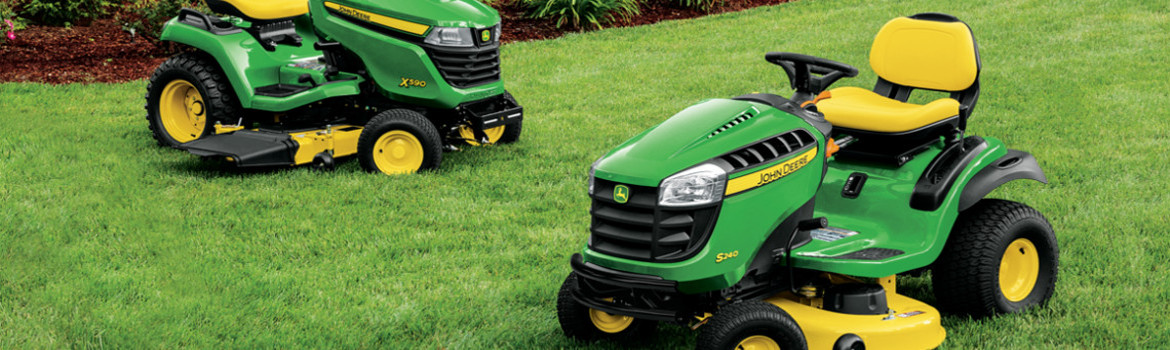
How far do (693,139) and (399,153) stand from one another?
3433 mm

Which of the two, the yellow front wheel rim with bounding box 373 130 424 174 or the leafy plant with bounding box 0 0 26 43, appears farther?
the leafy plant with bounding box 0 0 26 43

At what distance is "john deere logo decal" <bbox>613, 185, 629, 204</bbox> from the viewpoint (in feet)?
10.9

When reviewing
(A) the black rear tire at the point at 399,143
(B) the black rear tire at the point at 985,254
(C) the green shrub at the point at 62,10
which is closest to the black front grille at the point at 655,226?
(B) the black rear tire at the point at 985,254

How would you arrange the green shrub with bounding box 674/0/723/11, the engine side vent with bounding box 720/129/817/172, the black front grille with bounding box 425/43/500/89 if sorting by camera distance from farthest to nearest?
the green shrub with bounding box 674/0/723/11
the black front grille with bounding box 425/43/500/89
the engine side vent with bounding box 720/129/817/172

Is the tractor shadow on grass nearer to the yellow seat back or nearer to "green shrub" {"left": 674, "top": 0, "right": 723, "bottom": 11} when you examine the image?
the yellow seat back

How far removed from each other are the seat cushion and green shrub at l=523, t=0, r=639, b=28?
25.2 ft

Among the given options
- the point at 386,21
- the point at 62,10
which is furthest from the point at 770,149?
the point at 62,10

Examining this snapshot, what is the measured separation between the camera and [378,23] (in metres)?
6.62

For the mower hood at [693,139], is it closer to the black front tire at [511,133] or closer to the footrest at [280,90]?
the footrest at [280,90]

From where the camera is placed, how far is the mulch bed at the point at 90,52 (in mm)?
9531

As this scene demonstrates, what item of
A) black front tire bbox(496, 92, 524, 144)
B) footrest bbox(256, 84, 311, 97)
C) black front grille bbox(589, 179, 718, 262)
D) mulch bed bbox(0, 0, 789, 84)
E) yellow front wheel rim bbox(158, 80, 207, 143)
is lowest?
mulch bed bbox(0, 0, 789, 84)

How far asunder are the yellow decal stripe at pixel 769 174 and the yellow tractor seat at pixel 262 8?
4.31m

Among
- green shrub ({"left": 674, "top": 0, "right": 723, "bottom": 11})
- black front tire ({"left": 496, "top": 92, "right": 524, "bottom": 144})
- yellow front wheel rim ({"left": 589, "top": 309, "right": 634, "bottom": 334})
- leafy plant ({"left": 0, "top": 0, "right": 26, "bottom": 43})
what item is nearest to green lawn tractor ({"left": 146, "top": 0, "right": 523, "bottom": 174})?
black front tire ({"left": 496, "top": 92, "right": 524, "bottom": 144})

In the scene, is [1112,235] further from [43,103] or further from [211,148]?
[43,103]
